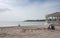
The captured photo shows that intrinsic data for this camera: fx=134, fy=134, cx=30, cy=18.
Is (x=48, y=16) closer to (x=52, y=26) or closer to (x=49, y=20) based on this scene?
(x=49, y=20)

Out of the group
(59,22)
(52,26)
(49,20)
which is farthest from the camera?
(49,20)

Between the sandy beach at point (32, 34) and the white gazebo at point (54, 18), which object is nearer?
the sandy beach at point (32, 34)

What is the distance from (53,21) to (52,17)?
0.87m

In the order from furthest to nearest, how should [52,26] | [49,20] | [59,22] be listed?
[49,20] → [59,22] → [52,26]

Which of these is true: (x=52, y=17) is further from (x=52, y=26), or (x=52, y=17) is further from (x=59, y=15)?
(x=52, y=26)

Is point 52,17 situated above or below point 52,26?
above

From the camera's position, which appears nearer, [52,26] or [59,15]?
[52,26]

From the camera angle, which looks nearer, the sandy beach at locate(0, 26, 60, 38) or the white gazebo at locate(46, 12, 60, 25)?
the sandy beach at locate(0, 26, 60, 38)

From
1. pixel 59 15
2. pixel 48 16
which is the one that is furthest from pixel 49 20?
pixel 59 15

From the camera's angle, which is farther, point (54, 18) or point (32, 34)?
point (54, 18)

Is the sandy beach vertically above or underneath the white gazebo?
underneath

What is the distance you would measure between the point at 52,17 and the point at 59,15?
1.43 meters

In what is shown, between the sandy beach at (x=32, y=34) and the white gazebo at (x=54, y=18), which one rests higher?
the white gazebo at (x=54, y=18)

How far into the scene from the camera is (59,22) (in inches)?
1003
